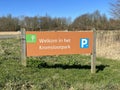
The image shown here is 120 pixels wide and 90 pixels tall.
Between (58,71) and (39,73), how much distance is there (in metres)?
0.88

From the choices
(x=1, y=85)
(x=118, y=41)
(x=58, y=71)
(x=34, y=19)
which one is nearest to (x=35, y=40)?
(x=58, y=71)

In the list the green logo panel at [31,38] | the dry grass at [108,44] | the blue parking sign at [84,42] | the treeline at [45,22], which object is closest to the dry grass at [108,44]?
the dry grass at [108,44]

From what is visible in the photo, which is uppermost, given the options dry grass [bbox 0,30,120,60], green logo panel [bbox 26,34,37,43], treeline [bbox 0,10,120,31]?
treeline [bbox 0,10,120,31]

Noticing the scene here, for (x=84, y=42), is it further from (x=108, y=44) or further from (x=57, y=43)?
(x=108, y=44)

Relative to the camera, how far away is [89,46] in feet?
33.8

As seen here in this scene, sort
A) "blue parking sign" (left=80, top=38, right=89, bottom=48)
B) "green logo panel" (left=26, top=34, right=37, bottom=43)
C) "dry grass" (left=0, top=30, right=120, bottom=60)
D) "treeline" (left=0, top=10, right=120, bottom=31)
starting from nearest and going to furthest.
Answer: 1. "green logo panel" (left=26, top=34, right=37, bottom=43)
2. "blue parking sign" (left=80, top=38, right=89, bottom=48)
3. "dry grass" (left=0, top=30, right=120, bottom=60)
4. "treeline" (left=0, top=10, right=120, bottom=31)

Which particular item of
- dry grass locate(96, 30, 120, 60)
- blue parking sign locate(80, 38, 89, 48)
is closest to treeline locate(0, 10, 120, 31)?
dry grass locate(96, 30, 120, 60)

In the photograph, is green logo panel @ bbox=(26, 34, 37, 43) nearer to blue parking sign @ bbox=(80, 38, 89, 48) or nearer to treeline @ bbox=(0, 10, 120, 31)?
blue parking sign @ bbox=(80, 38, 89, 48)

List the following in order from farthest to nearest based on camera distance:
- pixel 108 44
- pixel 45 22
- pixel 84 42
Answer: pixel 45 22, pixel 108 44, pixel 84 42

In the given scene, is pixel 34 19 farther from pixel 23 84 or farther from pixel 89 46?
pixel 23 84

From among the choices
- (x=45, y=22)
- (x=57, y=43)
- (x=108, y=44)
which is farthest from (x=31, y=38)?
(x=45, y=22)

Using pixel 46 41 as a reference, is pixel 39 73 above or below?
below

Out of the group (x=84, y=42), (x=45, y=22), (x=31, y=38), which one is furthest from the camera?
(x=45, y=22)

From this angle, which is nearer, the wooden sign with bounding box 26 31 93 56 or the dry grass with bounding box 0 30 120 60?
the wooden sign with bounding box 26 31 93 56
